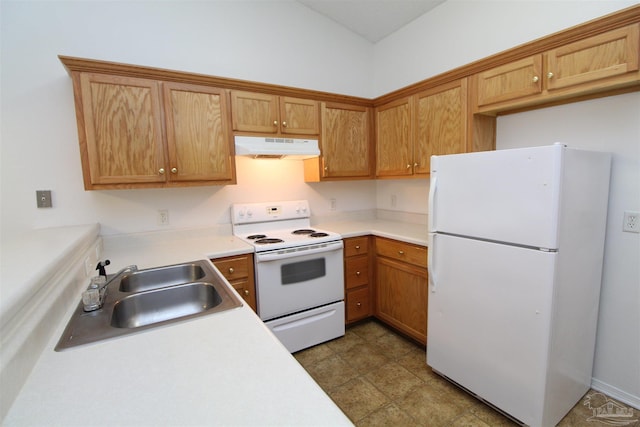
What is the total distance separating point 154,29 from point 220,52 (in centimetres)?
50

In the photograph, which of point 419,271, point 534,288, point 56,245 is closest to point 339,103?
point 419,271

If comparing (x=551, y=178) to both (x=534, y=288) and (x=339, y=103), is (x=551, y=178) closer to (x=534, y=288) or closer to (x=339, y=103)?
(x=534, y=288)

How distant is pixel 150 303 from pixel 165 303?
6 cm

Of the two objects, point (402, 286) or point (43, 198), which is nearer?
point (43, 198)

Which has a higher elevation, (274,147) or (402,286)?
(274,147)

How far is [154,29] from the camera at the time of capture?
92.4 inches

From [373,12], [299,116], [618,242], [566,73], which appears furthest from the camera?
[373,12]

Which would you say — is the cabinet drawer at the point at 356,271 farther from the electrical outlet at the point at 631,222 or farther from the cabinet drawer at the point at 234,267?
the electrical outlet at the point at 631,222

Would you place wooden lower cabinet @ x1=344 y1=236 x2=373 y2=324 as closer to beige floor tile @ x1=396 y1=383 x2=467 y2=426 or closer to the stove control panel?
the stove control panel

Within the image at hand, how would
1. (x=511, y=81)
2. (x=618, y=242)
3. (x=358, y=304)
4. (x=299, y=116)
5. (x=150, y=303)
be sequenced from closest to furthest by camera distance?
(x=150, y=303), (x=618, y=242), (x=511, y=81), (x=299, y=116), (x=358, y=304)

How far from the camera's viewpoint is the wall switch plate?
6.83 ft

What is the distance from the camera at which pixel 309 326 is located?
248 centimetres

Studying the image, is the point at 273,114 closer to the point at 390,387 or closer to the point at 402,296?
the point at 402,296

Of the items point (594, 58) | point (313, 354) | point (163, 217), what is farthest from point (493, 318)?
point (163, 217)
